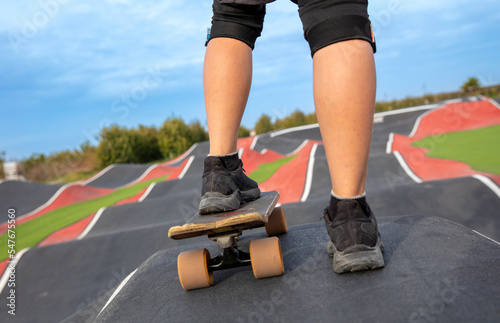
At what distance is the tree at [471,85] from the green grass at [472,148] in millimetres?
15995

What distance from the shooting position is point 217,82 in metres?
1.68

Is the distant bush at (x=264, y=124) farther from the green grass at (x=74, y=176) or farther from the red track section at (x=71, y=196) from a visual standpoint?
the red track section at (x=71, y=196)

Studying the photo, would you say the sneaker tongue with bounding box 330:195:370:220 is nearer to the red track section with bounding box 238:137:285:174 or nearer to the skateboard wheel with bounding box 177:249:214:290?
the skateboard wheel with bounding box 177:249:214:290

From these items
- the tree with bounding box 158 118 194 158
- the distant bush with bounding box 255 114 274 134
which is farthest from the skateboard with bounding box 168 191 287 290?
the distant bush with bounding box 255 114 274 134

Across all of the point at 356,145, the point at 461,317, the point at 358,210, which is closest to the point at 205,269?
the point at 358,210

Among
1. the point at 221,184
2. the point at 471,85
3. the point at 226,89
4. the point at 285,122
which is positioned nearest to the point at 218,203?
the point at 221,184

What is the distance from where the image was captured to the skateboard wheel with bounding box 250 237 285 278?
4.80 ft

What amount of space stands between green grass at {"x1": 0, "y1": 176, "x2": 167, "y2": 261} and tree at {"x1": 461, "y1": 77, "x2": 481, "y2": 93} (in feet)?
73.8

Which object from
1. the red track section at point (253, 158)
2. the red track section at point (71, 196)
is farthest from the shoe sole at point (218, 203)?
the red track section at point (71, 196)

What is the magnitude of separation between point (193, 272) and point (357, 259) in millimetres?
612

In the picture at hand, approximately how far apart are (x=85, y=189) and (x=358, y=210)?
10482 millimetres

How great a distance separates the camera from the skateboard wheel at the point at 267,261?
1464 millimetres

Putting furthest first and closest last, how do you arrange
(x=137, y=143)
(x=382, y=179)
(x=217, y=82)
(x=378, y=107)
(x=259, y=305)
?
(x=378, y=107), (x=137, y=143), (x=382, y=179), (x=217, y=82), (x=259, y=305)

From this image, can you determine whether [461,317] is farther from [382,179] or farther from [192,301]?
[382,179]
